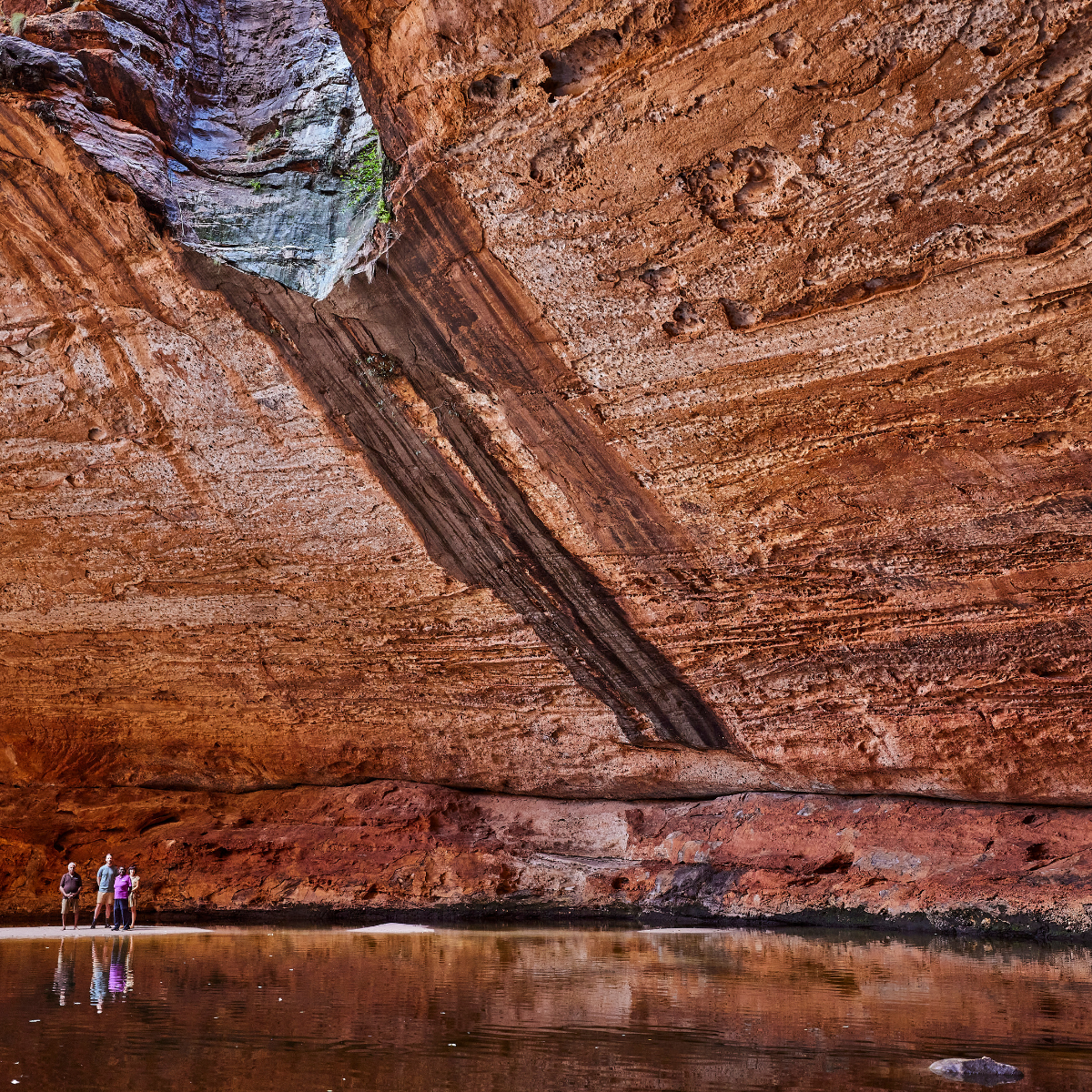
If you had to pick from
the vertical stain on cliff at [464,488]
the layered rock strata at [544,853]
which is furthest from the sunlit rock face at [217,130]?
the layered rock strata at [544,853]

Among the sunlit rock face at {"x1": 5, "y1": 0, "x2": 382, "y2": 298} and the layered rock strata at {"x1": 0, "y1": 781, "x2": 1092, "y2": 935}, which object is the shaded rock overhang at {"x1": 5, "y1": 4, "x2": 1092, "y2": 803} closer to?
the sunlit rock face at {"x1": 5, "y1": 0, "x2": 382, "y2": 298}

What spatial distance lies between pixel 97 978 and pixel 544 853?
24.9 feet

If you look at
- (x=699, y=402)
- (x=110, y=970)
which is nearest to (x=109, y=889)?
(x=110, y=970)

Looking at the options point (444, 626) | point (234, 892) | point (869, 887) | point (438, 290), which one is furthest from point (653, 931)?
point (438, 290)

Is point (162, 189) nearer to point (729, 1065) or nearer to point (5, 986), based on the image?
point (5, 986)

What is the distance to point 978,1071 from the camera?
3.92 metres

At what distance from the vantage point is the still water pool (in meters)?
3.94

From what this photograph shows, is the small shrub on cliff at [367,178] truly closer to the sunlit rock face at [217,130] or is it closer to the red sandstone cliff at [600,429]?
the sunlit rock face at [217,130]

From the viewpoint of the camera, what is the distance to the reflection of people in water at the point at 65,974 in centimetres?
607

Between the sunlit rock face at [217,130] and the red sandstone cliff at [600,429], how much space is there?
0.07 m

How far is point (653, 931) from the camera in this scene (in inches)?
435

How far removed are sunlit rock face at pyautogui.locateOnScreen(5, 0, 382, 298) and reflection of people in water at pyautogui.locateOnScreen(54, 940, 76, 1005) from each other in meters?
5.39

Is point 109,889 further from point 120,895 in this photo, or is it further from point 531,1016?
point 531,1016

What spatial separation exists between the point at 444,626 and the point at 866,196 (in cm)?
710
